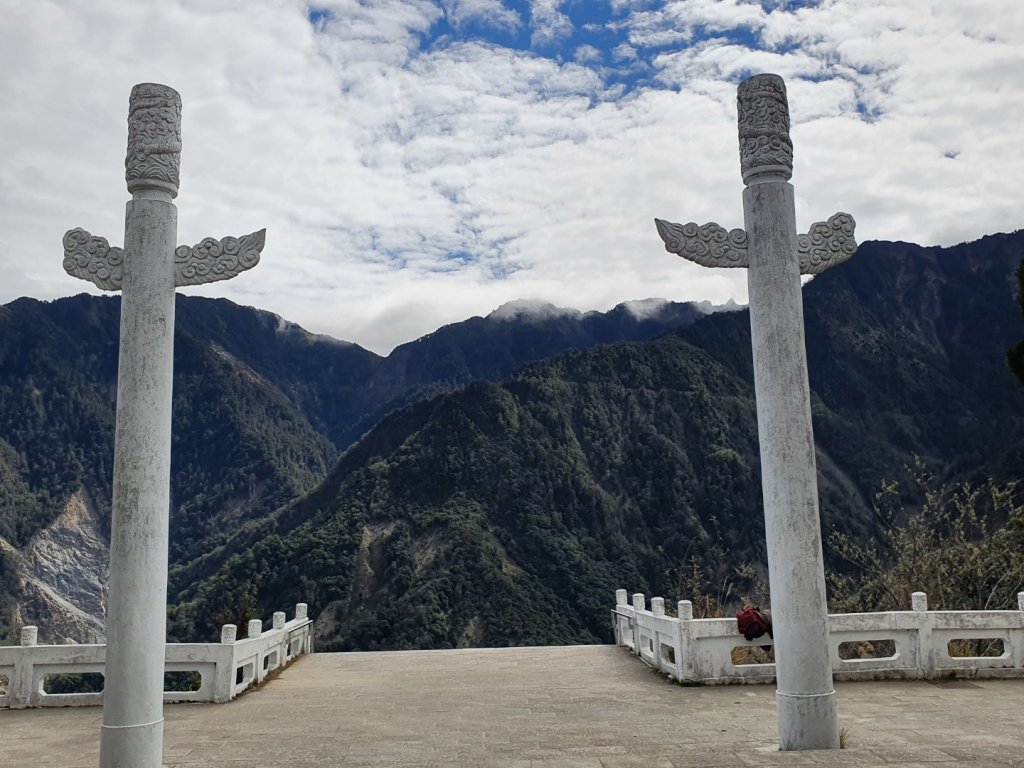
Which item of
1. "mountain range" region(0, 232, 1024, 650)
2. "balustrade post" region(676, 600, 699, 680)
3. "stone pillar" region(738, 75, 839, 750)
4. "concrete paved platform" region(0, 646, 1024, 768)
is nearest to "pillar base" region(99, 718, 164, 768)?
"concrete paved platform" region(0, 646, 1024, 768)

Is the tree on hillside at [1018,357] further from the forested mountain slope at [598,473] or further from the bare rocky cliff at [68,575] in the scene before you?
the bare rocky cliff at [68,575]

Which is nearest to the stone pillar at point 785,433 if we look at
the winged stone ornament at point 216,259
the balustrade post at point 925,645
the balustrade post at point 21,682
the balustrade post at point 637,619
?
the winged stone ornament at point 216,259

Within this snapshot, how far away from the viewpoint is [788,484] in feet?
18.1

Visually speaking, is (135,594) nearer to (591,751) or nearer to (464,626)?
(591,751)

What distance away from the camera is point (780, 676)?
5465mm

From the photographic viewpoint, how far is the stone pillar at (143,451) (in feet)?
16.6

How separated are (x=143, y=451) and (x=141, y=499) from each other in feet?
0.93

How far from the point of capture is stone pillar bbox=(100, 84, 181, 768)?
507cm

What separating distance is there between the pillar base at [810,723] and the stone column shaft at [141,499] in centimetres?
377

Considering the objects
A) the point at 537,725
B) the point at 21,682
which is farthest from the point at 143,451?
the point at 21,682

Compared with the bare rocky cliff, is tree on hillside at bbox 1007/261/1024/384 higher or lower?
higher

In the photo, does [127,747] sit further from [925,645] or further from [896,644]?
[925,645]

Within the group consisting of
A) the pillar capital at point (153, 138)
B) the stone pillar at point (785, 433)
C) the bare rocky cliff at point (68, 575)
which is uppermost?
the pillar capital at point (153, 138)

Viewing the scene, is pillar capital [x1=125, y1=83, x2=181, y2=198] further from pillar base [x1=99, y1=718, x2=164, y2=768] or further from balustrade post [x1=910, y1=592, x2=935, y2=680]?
balustrade post [x1=910, y1=592, x2=935, y2=680]
